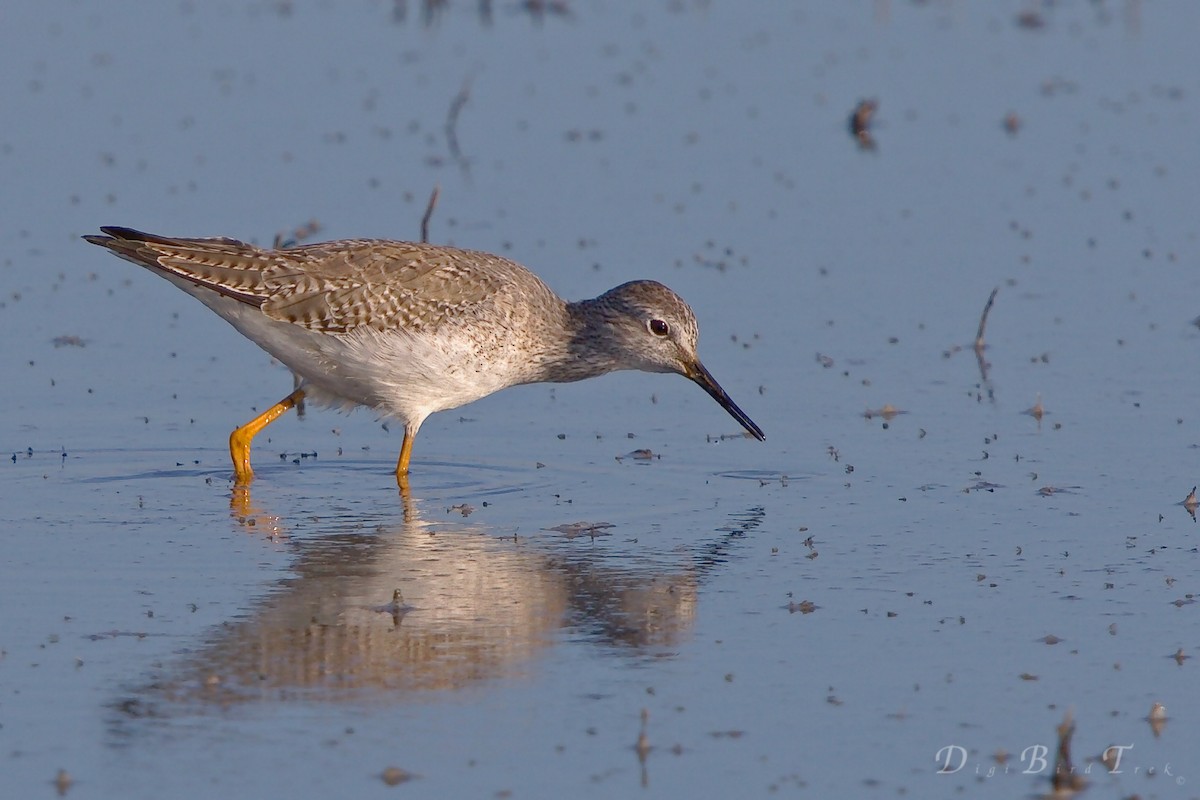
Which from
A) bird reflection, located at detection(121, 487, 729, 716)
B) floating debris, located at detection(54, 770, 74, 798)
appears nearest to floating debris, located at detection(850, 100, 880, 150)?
bird reflection, located at detection(121, 487, 729, 716)

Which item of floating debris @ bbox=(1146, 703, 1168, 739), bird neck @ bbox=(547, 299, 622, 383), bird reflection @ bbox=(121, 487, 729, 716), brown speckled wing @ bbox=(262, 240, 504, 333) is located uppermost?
brown speckled wing @ bbox=(262, 240, 504, 333)

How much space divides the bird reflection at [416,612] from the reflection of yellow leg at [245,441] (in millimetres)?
676

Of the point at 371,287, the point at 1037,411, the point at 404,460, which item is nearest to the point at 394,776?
the point at 404,460

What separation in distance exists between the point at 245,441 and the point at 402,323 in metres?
1.13

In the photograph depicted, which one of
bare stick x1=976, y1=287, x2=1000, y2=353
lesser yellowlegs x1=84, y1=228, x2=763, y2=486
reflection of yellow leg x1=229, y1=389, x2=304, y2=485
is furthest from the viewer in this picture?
bare stick x1=976, y1=287, x2=1000, y2=353

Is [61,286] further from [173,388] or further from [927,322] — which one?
[927,322]

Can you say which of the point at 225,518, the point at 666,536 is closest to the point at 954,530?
the point at 666,536

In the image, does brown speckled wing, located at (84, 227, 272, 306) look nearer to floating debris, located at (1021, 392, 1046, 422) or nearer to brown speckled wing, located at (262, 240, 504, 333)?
brown speckled wing, located at (262, 240, 504, 333)

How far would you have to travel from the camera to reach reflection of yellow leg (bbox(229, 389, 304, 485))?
11.3 m

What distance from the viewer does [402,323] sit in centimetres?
1148

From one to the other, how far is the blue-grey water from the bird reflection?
28mm

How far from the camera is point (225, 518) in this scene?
1052 cm

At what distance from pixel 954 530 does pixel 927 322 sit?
14.1 feet

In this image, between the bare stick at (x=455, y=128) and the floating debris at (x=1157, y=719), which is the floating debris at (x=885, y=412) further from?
the bare stick at (x=455, y=128)
